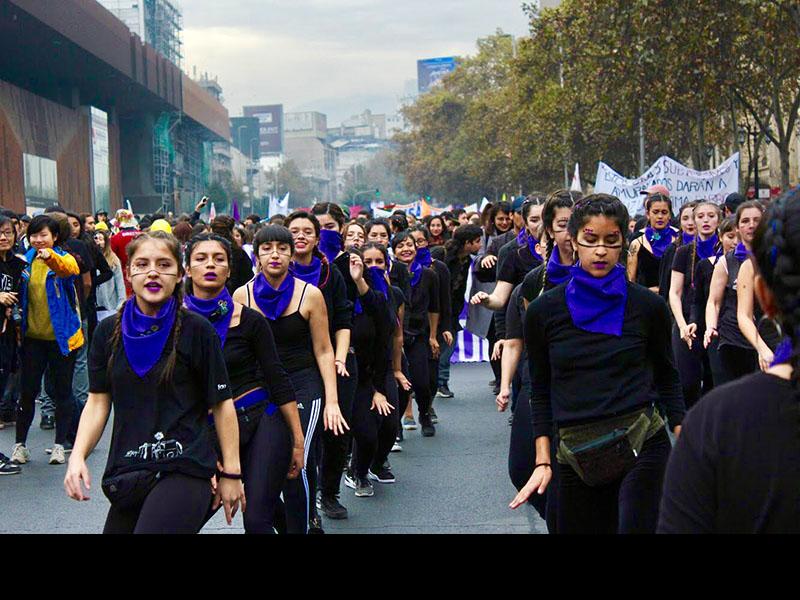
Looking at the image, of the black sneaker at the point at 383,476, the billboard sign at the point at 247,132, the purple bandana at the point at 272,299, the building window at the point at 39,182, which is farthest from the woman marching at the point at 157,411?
the billboard sign at the point at 247,132

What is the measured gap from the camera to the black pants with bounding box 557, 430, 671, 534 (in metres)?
4.57

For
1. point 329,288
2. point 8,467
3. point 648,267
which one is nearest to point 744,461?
point 329,288

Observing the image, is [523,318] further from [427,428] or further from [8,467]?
[427,428]

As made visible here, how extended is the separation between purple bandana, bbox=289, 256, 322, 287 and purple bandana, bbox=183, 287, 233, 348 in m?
1.58

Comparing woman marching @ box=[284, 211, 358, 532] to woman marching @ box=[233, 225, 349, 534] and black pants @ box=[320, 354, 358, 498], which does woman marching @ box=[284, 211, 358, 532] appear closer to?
black pants @ box=[320, 354, 358, 498]

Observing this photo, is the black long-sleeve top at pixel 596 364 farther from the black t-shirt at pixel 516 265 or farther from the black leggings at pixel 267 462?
the black t-shirt at pixel 516 265

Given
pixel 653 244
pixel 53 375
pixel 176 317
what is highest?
pixel 653 244

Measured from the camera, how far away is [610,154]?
53188mm

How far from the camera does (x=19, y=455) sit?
9805 mm

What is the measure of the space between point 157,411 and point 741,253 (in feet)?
15.4

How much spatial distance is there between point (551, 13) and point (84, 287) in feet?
89.8

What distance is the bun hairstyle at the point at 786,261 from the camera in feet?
7.14

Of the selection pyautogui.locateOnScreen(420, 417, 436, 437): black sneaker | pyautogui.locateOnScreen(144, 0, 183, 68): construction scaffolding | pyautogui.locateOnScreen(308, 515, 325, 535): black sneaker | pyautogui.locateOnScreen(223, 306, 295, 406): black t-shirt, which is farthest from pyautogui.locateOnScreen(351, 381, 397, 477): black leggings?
pyautogui.locateOnScreen(144, 0, 183, 68): construction scaffolding

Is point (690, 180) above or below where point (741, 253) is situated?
above
